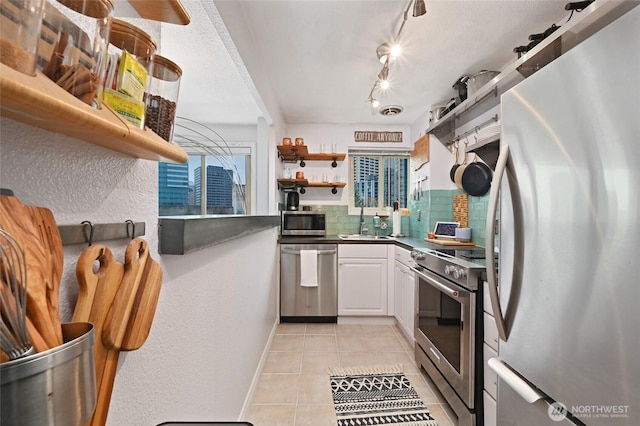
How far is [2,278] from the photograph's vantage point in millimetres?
284

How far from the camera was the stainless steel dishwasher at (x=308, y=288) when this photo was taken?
10.3ft

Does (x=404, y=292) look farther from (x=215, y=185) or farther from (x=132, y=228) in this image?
(x=215, y=185)

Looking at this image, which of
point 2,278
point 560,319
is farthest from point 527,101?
point 2,278

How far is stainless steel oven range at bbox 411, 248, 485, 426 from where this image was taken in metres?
1.53

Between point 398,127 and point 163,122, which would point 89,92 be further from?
point 398,127

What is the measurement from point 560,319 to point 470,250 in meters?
1.42

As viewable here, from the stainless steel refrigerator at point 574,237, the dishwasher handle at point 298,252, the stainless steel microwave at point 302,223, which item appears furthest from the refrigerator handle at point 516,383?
the stainless steel microwave at point 302,223

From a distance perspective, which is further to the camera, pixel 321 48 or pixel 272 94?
pixel 272 94

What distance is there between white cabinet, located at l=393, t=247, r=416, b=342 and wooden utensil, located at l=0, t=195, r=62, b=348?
243 cm

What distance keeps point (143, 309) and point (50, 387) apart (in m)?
0.32

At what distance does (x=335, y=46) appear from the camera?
2033 mm

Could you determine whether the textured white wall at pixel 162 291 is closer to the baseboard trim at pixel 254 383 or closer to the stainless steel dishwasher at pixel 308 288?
the baseboard trim at pixel 254 383

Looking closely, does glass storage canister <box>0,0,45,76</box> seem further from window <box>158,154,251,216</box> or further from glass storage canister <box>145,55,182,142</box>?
window <box>158,154,251,216</box>

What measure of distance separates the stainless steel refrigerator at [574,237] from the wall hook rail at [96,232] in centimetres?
112
